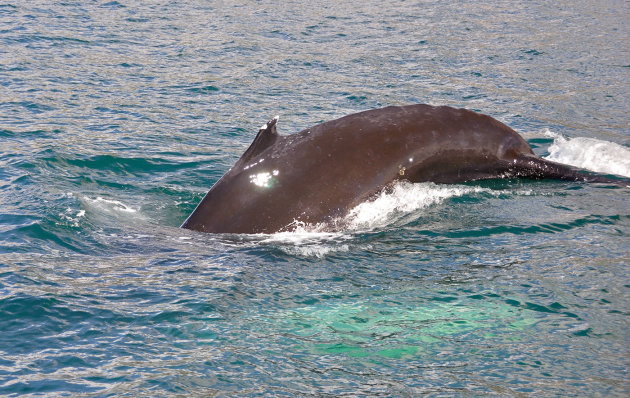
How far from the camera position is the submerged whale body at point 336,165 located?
675 cm

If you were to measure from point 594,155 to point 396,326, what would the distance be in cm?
503

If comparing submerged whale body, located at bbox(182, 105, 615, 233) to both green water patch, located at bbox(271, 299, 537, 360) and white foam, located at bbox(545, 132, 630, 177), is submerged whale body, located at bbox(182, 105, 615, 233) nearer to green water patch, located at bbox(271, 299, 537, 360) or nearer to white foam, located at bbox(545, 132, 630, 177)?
green water patch, located at bbox(271, 299, 537, 360)

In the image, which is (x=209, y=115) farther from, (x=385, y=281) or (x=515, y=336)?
(x=515, y=336)

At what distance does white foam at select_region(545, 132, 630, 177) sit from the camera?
8.92 metres

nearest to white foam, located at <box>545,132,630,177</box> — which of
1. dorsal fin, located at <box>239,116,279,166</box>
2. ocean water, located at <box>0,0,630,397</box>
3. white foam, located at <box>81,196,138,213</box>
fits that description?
ocean water, located at <box>0,0,630,397</box>

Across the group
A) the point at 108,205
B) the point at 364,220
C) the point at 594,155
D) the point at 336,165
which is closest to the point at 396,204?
the point at 364,220

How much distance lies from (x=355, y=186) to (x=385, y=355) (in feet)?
7.18

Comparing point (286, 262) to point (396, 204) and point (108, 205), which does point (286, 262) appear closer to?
point (396, 204)

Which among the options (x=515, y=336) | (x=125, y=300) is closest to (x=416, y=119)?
(x=515, y=336)

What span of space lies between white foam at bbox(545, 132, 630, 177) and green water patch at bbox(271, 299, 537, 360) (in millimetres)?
3992

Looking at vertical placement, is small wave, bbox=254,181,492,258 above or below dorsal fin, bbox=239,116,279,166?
below

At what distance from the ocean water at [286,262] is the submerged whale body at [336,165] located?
0.56 feet

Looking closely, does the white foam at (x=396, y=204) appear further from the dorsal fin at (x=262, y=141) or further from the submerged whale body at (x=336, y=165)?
the dorsal fin at (x=262, y=141)

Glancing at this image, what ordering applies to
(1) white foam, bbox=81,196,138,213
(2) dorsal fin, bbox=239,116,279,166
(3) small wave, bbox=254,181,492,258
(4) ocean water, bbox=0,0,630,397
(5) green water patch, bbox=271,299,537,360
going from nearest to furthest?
(4) ocean water, bbox=0,0,630,397
(5) green water patch, bbox=271,299,537,360
(3) small wave, bbox=254,181,492,258
(2) dorsal fin, bbox=239,116,279,166
(1) white foam, bbox=81,196,138,213
